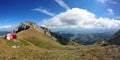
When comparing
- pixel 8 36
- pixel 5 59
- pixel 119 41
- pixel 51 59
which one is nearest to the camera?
pixel 5 59

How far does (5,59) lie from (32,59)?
7.81 metres

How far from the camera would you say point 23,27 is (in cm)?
19850

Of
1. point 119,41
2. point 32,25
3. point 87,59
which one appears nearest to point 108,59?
point 87,59

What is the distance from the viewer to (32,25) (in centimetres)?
19762

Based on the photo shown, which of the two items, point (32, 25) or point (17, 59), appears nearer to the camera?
point (17, 59)

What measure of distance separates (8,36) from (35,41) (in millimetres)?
46898

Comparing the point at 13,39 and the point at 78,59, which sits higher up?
the point at 13,39

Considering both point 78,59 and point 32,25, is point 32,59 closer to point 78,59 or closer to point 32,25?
point 78,59

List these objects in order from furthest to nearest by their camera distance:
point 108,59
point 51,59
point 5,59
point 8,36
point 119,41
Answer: point 119,41 → point 8,36 → point 51,59 → point 5,59 → point 108,59

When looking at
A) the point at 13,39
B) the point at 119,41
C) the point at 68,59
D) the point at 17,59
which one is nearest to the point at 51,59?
the point at 68,59

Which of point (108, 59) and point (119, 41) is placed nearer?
point (108, 59)

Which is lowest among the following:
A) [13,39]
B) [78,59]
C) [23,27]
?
[78,59]

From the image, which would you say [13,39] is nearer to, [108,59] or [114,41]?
[108,59]

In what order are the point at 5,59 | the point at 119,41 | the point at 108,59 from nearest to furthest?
the point at 108,59
the point at 5,59
the point at 119,41
